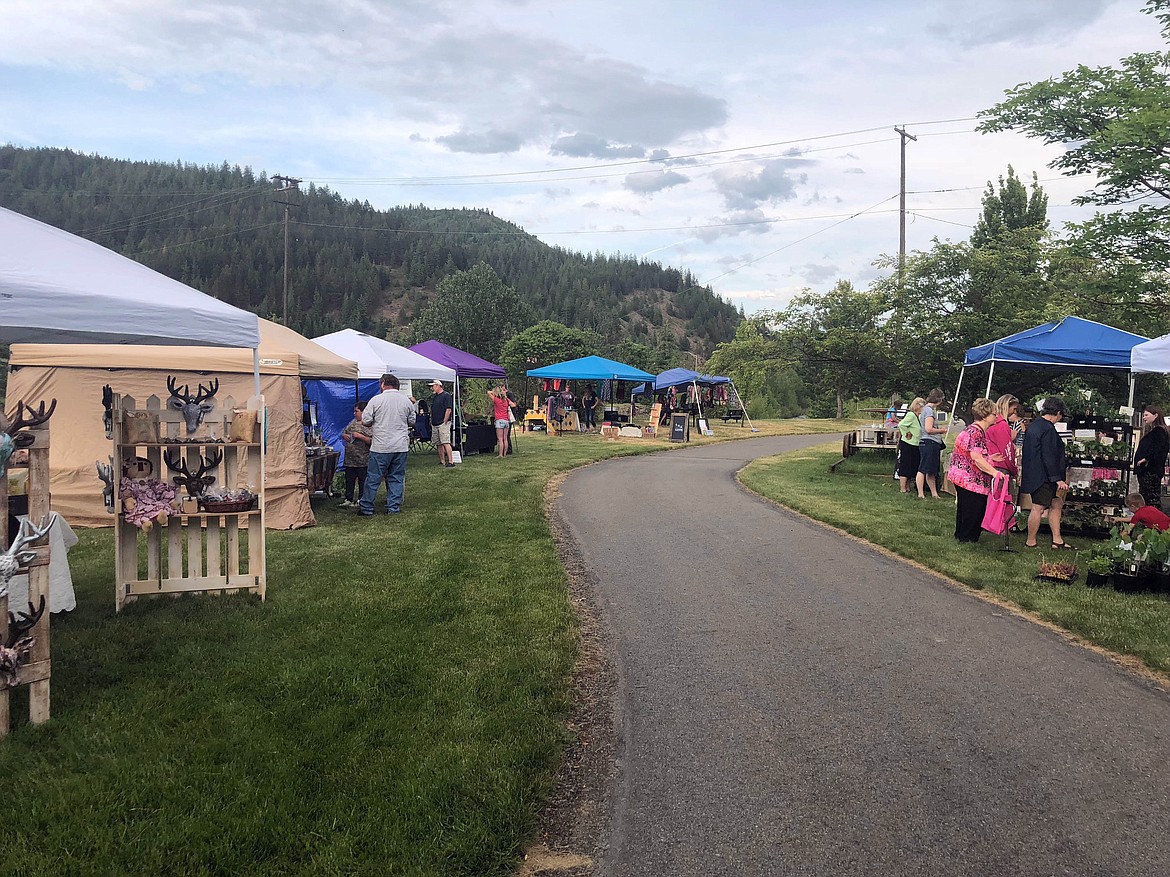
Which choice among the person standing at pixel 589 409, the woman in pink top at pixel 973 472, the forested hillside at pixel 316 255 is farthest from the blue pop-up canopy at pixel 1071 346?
the forested hillside at pixel 316 255

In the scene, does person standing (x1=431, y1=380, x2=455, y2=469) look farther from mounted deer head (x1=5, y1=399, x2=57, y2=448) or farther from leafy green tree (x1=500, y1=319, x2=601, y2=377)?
leafy green tree (x1=500, y1=319, x2=601, y2=377)

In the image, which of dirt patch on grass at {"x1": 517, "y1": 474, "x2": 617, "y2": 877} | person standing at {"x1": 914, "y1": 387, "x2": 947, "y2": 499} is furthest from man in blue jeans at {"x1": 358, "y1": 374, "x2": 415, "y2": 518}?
person standing at {"x1": 914, "y1": 387, "x2": 947, "y2": 499}

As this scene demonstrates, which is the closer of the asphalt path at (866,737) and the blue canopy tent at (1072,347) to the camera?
the asphalt path at (866,737)

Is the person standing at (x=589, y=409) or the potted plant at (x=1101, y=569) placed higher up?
the person standing at (x=589, y=409)

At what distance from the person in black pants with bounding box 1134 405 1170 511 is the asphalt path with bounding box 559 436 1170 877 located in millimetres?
3884

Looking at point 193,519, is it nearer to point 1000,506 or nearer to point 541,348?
point 1000,506

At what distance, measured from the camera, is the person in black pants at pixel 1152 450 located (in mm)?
8609

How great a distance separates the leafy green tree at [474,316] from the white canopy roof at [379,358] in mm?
42831

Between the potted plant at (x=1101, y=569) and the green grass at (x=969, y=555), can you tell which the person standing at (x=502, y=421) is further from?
the potted plant at (x=1101, y=569)

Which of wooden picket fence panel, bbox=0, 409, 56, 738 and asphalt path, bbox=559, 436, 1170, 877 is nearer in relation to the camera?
asphalt path, bbox=559, 436, 1170, 877

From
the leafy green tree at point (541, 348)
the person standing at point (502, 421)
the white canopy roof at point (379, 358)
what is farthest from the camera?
the leafy green tree at point (541, 348)

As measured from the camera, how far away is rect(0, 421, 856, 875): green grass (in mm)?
2738

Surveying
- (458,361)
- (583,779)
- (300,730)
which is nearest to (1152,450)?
(583,779)

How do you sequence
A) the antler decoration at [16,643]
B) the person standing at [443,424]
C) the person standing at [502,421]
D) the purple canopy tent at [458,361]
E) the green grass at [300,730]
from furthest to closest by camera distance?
the purple canopy tent at [458,361]
the person standing at [502,421]
the person standing at [443,424]
the antler decoration at [16,643]
the green grass at [300,730]
